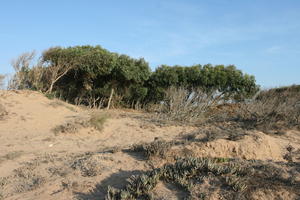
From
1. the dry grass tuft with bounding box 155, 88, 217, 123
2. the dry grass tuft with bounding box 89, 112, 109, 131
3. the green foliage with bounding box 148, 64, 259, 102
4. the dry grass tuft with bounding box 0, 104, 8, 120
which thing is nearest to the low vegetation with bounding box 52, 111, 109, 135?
the dry grass tuft with bounding box 89, 112, 109, 131

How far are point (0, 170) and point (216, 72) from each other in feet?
50.8

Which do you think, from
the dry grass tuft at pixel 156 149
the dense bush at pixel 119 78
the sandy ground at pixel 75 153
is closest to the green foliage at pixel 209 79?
the dense bush at pixel 119 78

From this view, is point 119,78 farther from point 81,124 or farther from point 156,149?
point 156,149

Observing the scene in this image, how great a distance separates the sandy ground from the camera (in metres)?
4.43

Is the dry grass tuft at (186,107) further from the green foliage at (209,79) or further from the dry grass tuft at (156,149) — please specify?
the dry grass tuft at (156,149)

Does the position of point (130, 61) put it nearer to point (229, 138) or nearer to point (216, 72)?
point (216, 72)

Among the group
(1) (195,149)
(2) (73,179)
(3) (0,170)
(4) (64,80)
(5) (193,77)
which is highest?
(5) (193,77)

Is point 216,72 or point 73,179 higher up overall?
point 216,72

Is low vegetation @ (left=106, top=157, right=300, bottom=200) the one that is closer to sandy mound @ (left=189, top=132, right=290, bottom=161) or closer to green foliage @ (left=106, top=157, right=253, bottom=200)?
green foliage @ (left=106, top=157, right=253, bottom=200)

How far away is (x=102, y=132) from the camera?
1064 cm

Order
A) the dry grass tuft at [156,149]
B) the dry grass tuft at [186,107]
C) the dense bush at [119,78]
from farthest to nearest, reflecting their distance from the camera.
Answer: the dense bush at [119,78], the dry grass tuft at [186,107], the dry grass tuft at [156,149]

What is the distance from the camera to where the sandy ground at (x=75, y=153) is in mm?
4434

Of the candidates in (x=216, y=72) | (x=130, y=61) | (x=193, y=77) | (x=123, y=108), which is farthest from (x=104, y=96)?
(x=216, y=72)

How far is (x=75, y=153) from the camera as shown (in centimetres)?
719
